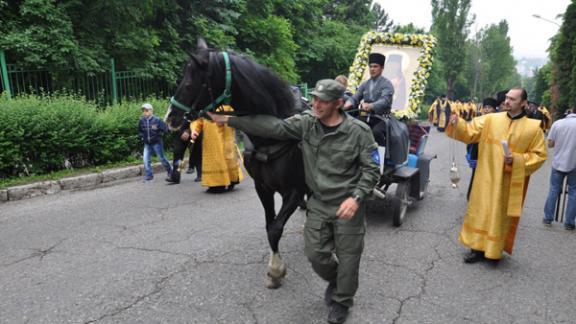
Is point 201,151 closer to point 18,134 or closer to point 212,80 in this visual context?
point 18,134

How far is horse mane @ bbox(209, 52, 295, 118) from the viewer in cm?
332

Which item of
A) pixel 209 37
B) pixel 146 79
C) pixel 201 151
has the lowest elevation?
pixel 201 151

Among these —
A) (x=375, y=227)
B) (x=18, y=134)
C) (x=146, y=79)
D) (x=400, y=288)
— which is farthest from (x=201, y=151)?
(x=146, y=79)

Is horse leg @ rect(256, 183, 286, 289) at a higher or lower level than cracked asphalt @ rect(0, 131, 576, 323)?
higher

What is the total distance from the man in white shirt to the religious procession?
0.02m

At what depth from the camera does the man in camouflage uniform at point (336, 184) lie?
9.73ft

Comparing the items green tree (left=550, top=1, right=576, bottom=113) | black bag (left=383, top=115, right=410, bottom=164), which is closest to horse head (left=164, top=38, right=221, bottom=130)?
black bag (left=383, top=115, right=410, bottom=164)

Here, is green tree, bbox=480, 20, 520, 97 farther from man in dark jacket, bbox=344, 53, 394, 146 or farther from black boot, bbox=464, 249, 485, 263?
black boot, bbox=464, 249, 485, 263

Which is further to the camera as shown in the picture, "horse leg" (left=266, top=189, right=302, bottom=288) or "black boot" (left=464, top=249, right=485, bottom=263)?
"black boot" (left=464, top=249, right=485, bottom=263)

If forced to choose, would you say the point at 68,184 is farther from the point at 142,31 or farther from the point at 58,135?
the point at 142,31

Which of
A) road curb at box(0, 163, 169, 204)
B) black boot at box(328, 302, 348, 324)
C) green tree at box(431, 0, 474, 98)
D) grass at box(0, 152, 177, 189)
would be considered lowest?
road curb at box(0, 163, 169, 204)

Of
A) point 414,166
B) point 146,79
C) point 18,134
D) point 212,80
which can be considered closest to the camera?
point 212,80

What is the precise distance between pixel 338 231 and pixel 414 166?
3.77 m

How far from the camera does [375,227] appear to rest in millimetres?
5586
